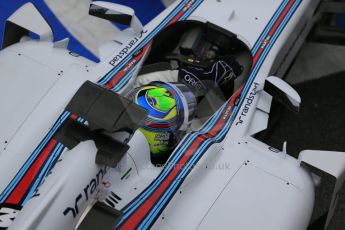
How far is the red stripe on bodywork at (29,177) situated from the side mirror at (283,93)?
1.16 meters

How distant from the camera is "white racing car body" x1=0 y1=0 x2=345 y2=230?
1276 mm

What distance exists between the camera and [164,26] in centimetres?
258

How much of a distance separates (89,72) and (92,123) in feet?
3.53

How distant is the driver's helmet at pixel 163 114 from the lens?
1.85 m

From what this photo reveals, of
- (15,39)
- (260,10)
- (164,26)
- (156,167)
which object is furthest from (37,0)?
(156,167)

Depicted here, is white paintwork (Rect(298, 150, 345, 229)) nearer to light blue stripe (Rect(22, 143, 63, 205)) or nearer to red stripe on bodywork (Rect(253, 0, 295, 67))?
red stripe on bodywork (Rect(253, 0, 295, 67))

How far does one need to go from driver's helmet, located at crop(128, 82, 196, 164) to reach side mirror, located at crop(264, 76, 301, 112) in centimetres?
46

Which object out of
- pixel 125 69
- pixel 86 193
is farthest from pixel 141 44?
pixel 86 193

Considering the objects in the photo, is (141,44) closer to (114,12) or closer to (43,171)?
(114,12)

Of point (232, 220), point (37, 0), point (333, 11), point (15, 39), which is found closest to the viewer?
point (232, 220)

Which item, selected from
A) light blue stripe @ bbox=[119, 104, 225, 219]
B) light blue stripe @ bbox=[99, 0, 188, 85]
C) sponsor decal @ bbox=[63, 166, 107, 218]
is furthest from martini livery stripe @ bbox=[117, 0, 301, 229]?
light blue stripe @ bbox=[99, 0, 188, 85]

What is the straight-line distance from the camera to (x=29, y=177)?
1787mm

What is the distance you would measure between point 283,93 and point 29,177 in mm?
1336

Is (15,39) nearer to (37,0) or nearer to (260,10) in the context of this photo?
(37,0)
